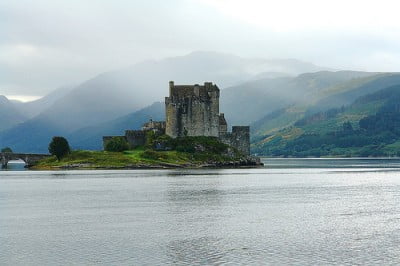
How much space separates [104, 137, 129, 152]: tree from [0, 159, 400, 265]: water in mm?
69099

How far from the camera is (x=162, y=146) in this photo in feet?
484

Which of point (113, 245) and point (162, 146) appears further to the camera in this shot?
point (162, 146)

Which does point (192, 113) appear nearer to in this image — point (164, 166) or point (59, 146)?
point (164, 166)

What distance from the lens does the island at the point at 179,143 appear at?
5679 inches

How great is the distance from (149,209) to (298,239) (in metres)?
20.3

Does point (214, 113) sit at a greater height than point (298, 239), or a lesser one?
greater

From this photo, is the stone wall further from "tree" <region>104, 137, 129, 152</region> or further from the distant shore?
"tree" <region>104, 137, 129, 152</region>

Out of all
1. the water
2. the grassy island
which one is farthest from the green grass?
the water

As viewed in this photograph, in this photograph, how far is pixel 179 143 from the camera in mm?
147000

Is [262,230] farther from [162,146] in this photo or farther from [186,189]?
[162,146]

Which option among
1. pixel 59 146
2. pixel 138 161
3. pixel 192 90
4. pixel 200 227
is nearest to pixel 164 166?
pixel 138 161

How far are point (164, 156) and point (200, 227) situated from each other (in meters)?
96.3

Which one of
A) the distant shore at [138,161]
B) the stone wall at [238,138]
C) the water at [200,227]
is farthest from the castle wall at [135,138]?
the water at [200,227]

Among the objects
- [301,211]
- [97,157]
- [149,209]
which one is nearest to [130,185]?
[149,209]
